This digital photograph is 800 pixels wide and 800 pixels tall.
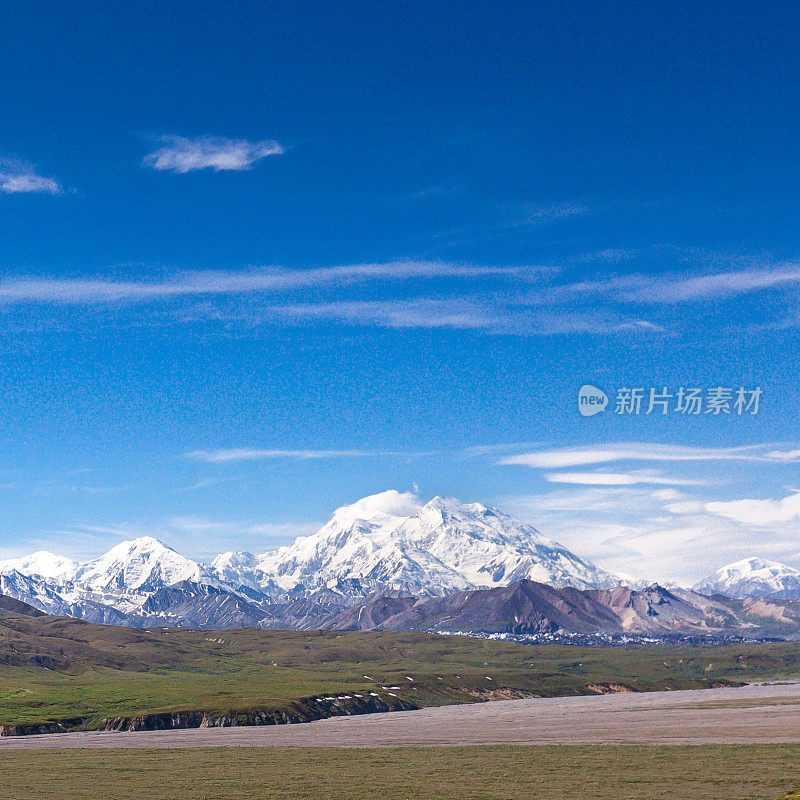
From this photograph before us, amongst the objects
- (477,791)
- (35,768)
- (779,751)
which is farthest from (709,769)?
(35,768)

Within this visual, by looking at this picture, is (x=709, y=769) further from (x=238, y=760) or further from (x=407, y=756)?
(x=238, y=760)

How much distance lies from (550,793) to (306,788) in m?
38.5

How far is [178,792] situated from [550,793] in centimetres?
5564

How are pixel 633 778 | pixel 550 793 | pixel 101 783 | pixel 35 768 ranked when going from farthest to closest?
1. pixel 35 768
2. pixel 101 783
3. pixel 633 778
4. pixel 550 793

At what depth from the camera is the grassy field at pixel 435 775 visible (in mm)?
132250

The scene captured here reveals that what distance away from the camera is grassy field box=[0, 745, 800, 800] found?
13225 centimetres

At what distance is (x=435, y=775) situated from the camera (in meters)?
156

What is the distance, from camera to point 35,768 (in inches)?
7165

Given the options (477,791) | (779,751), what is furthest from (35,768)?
(779,751)

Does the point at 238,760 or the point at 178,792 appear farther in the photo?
the point at 238,760

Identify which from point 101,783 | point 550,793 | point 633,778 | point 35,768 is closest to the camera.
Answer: point 550,793

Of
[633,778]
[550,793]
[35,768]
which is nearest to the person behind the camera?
[550,793]

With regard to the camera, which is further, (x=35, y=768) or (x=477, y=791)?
(x=35, y=768)

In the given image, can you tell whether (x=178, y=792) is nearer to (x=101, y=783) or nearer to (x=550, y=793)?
(x=101, y=783)
